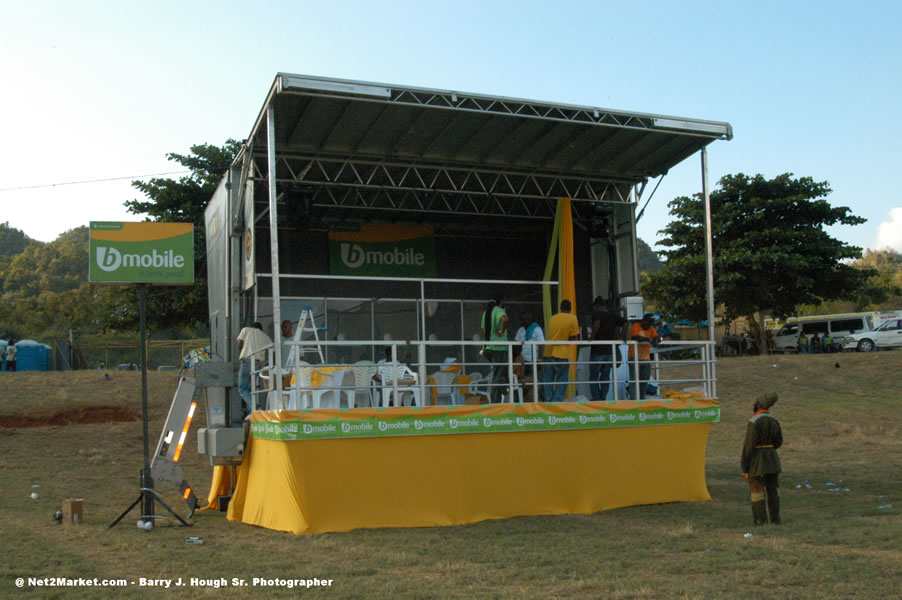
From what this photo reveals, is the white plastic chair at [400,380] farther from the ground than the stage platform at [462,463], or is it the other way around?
the white plastic chair at [400,380]

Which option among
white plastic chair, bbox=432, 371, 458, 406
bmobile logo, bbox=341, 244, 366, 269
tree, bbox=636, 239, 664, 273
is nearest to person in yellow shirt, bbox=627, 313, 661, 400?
white plastic chair, bbox=432, 371, 458, 406

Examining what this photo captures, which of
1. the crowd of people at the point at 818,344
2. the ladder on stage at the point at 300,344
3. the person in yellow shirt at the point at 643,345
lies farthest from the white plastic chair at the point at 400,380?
the crowd of people at the point at 818,344

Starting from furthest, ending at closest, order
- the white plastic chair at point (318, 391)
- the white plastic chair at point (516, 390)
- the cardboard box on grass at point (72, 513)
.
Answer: the white plastic chair at point (516, 390), the white plastic chair at point (318, 391), the cardboard box on grass at point (72, 513)

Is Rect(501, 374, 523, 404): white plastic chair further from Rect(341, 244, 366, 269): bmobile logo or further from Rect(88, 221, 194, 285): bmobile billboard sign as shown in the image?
Rect(341, 244, 366, 269): bmobile logo

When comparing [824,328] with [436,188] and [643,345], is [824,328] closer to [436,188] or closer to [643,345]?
[436,188]

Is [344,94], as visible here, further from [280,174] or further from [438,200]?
[438,200]

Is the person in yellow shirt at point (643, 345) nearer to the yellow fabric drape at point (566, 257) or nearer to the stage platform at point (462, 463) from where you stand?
the stage platform at point (462, 463)

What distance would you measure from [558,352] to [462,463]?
2.64 metres

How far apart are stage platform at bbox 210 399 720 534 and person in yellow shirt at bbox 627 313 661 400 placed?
30.1 inches

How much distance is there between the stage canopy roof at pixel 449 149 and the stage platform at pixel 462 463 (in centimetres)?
403

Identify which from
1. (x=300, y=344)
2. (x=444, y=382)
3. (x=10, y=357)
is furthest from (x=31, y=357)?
(x=300, y=344)

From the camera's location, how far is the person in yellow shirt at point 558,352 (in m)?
11.7

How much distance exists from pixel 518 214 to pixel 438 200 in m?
1.66

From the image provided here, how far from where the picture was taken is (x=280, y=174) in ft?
45.9
